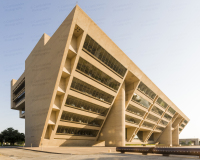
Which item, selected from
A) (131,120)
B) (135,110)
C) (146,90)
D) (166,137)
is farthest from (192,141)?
(146,90)

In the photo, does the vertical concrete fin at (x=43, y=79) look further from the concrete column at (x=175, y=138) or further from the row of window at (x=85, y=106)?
the concrete column at (x=175, y=138)

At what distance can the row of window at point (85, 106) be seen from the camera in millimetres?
32044

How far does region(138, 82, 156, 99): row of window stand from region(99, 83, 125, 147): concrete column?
295 inches

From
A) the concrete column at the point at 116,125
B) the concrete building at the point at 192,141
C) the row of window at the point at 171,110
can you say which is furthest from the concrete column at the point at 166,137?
the concrete building at the point at 192,141

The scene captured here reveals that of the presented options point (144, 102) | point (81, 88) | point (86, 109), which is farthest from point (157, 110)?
point (81, 88)

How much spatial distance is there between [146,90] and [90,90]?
20.9 metres

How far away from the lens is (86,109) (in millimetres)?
35812

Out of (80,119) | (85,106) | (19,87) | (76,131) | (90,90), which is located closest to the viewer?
(90,90)

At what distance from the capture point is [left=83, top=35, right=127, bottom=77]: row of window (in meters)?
29.4

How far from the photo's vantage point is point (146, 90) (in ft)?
163

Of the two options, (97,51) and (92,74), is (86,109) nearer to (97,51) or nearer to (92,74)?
(92,74)

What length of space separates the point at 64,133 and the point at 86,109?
6037 mm

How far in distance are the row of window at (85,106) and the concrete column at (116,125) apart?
2.16 m

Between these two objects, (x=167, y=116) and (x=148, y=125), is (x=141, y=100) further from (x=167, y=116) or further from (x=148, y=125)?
(x=167, y=116)
